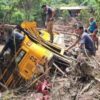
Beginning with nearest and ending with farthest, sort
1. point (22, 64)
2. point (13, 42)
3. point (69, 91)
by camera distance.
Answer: point (69, 91) < point (13, 42) < point (22, 64)

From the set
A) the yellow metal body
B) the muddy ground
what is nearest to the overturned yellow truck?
the yellow metal body

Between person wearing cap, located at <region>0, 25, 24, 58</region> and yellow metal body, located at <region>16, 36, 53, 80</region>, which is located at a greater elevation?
person wearing cap, located at <region>0, 25, 24, 58</region>

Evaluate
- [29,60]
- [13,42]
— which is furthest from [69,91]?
[13,42]

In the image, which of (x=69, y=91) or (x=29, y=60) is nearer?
(x=69, y=91)

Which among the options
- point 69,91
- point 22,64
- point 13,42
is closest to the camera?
point 69,91

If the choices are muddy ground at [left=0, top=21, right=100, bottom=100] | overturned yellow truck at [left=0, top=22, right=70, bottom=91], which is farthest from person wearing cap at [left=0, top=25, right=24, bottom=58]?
muddy ground at [left=0, top=21, right=100, bottom=100]

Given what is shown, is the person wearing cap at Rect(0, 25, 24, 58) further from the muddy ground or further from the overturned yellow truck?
the muddy ground

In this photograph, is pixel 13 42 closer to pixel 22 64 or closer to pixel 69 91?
pixel 22 64

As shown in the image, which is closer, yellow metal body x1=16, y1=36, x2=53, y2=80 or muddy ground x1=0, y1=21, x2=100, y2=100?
muddy ground x1=0, y1=21, x2=100, y2=100

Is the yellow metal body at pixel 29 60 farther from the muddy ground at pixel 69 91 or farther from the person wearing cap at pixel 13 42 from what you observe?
Result: the muddy ground at pixel 69 91

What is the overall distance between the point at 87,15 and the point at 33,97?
56.7 ft

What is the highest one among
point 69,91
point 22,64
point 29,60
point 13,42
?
point 13,42

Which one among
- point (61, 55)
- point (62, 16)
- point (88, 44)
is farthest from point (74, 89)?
point (62, 16)

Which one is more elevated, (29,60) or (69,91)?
(29,60)
